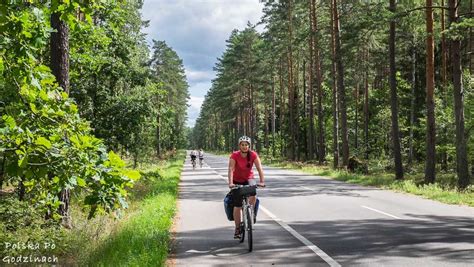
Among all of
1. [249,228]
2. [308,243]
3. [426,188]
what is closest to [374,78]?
[426,188]

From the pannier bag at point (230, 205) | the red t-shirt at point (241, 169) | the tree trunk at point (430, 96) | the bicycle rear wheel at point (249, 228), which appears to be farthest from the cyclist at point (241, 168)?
the tree trunk at point (430, 96)

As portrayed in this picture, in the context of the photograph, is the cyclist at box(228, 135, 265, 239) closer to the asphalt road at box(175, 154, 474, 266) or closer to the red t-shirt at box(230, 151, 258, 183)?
the red t-shirt at box(230, 151, 258, 183)

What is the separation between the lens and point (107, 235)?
1059 cm

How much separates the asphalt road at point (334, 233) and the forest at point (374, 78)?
307 inches

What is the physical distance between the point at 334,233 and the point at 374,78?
1810 inches

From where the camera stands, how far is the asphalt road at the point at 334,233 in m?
7.38

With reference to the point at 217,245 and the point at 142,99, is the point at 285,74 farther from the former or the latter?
the point at 217,245

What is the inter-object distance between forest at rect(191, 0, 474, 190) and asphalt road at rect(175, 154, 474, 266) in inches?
307

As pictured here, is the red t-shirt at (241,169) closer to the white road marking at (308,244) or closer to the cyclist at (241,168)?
the cyclist at (241,168)

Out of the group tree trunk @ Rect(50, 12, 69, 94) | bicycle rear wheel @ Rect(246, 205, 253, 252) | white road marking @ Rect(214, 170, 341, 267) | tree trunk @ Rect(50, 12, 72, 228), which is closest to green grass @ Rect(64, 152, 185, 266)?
tree trunk @ Rect(50, 12, 72, 228)

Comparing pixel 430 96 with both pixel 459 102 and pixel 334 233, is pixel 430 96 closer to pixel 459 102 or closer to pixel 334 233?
pixel 459 102

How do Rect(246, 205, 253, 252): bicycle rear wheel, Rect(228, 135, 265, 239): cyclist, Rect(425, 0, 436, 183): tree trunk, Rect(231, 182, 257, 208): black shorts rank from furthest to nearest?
1. Rect(425, 0, 436, 183): tree trunk
2. Rect(228, 135, 265, 239): cyclist
3. Rect(231, 182, 257, 208): black shorts
4. Rect(246, 205, 253, 252): bicycle rear wheel

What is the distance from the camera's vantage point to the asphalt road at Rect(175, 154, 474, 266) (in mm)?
7379

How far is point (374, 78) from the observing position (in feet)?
172
